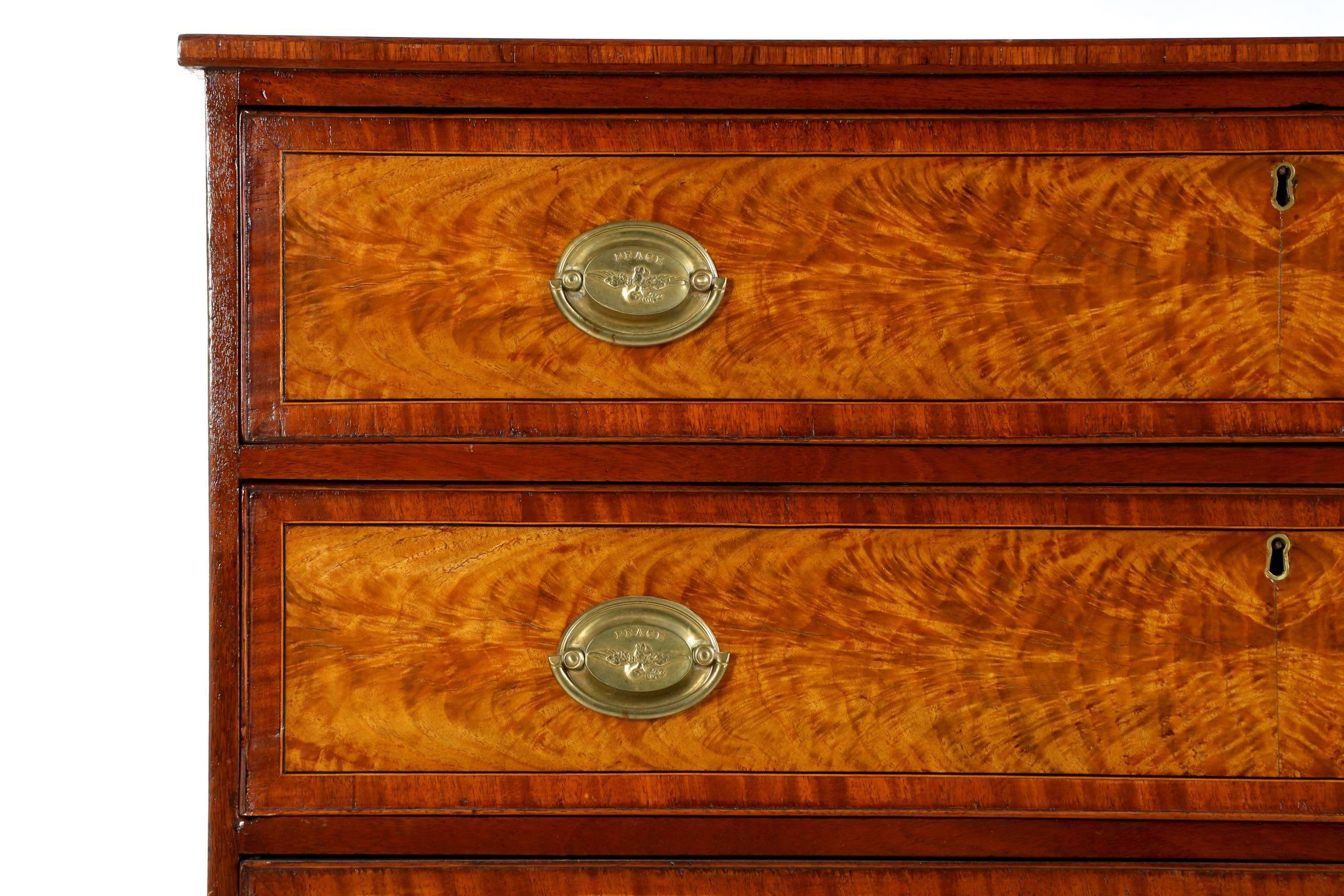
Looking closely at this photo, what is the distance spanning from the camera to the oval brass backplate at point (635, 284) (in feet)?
2.56

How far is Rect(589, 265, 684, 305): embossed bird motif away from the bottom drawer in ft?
1.27

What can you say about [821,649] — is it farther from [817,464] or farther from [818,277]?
[818,277]

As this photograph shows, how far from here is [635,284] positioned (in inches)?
30.9

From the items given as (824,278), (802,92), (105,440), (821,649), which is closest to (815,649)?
(821,649)

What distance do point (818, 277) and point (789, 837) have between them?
0.38m

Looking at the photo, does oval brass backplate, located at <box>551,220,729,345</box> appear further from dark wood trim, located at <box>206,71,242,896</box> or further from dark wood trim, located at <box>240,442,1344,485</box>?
dark wood trim, located at <box>206,71,242,896</box>

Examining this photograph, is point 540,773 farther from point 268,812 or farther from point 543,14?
point 543,14

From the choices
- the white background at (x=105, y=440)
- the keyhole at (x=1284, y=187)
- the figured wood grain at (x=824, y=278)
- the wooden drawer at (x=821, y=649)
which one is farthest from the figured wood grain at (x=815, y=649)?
the white background at (x=105, y=440)

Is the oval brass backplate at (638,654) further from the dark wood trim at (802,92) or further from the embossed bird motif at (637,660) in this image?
the dark wood trim at (802,92)

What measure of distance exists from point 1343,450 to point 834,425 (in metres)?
0.34

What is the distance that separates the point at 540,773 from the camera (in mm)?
796

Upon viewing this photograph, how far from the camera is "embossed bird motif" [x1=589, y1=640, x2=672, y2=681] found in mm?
790

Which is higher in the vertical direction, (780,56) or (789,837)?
(780,56)

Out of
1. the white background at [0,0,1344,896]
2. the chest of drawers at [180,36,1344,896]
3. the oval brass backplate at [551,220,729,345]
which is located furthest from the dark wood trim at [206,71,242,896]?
the white background at [0,0,1344,896]
